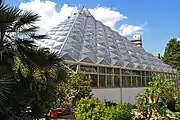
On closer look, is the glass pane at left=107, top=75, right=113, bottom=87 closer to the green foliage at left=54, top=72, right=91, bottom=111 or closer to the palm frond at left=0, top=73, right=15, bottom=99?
the green foliage at left=54, top=72, right=91, bottom=111

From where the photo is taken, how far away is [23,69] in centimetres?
700

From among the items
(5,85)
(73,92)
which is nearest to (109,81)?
(73,92)

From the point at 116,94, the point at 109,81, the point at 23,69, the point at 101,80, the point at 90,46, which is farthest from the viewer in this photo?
the point at 116,94

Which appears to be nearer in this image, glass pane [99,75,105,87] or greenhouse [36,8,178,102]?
greenhouse [36,8,178,102]

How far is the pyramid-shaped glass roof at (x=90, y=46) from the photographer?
17.0 m

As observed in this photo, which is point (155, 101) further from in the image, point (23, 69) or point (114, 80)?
point (114, 80)

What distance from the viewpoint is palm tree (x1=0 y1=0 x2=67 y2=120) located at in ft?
20.3

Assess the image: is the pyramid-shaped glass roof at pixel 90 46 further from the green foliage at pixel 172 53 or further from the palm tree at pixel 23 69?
the green foliage at pixel 172 53

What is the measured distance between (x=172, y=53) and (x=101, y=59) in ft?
99.9

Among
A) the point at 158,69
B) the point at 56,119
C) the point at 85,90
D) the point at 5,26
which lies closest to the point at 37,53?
the point at 5,26

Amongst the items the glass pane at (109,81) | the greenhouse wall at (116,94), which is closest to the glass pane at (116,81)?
the greenhouse wall at (116,94)

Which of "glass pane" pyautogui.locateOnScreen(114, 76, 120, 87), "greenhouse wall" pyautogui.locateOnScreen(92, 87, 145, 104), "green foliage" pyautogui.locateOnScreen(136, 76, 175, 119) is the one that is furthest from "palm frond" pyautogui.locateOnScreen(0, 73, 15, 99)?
"glass pane" pyautogui.locateOnScreen(114, 76, 120, 87)

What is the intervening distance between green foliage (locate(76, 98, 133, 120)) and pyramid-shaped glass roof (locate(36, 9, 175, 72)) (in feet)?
22.4

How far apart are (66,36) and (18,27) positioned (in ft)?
38.5
